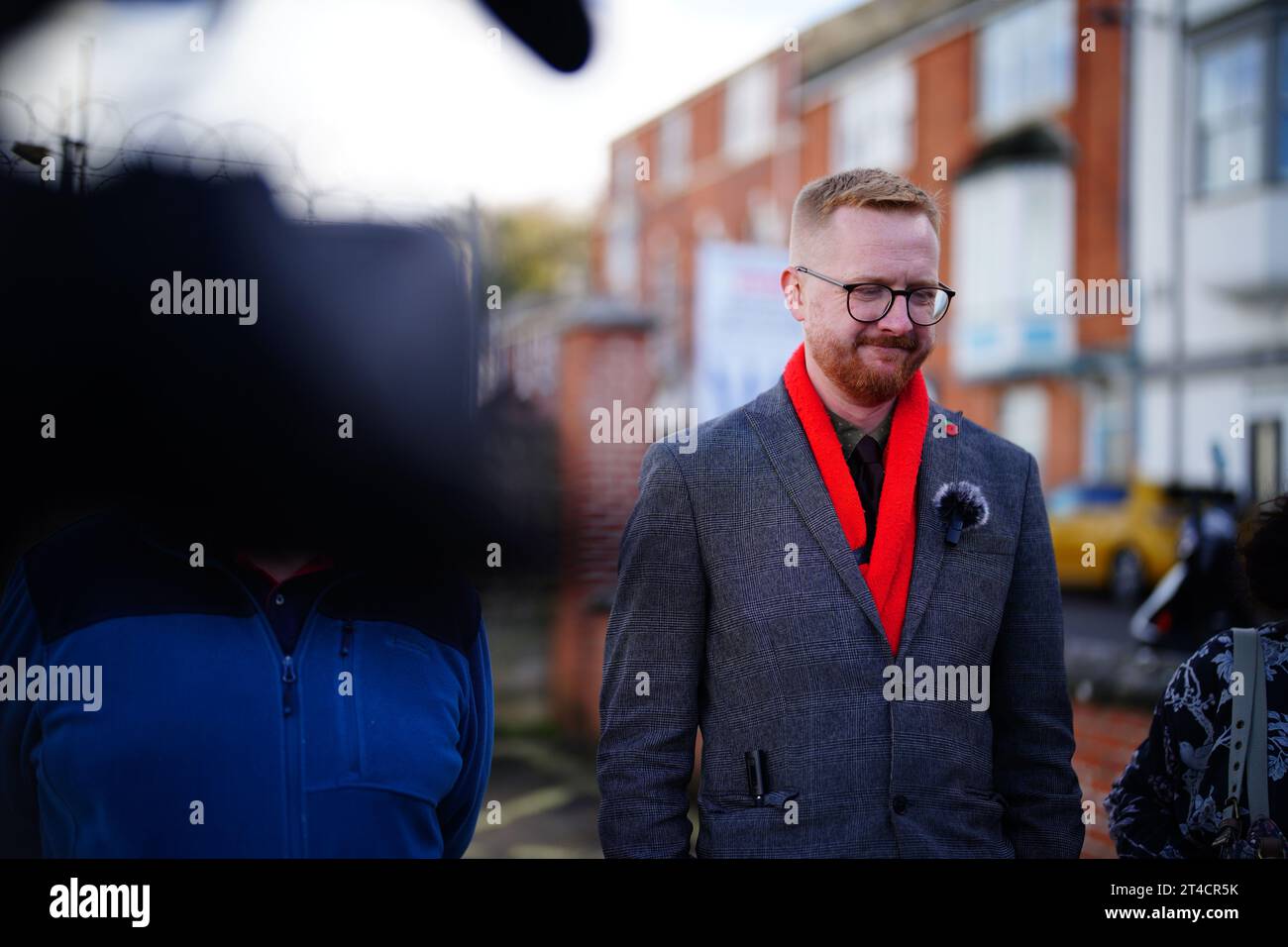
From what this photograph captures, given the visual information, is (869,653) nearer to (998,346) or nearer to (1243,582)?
(1243,582)

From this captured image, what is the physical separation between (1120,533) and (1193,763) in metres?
6.44

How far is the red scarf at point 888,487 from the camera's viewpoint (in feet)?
5.77

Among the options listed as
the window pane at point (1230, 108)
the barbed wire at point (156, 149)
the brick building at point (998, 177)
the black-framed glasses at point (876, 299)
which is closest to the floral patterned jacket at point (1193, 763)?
the black-framed glasses at point (876, 299)

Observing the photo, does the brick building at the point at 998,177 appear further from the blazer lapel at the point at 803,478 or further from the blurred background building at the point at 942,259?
the blazer lapel at the point at 803,478

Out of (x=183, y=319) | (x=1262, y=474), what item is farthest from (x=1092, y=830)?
(x=183, y=319)

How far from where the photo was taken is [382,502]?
2.08 metres

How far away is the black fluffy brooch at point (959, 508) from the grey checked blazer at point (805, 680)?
0.02 meters

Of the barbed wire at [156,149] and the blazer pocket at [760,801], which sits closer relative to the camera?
the blazer pocket at [760,801]

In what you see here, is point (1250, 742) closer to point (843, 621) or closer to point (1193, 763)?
point (1193, 763)

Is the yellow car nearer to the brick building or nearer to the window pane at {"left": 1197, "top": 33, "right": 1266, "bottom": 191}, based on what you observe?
the brick building

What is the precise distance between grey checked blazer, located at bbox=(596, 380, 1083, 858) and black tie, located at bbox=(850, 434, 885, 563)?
0.08 metres

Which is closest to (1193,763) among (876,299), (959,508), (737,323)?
(959,508)

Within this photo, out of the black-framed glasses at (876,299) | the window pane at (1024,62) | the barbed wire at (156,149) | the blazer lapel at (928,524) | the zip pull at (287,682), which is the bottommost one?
the zip pull at (287,682)
